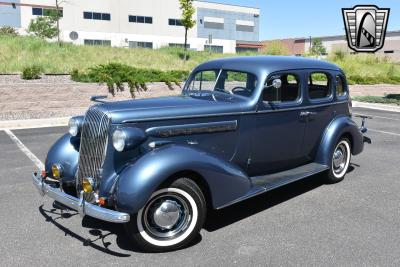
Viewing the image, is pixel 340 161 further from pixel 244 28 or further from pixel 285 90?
pixel 244 28

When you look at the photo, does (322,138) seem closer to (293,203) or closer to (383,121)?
(293,203)

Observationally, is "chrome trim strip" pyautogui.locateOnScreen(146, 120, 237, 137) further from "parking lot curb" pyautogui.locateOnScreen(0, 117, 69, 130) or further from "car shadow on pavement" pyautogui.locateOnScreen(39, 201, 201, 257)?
"parking lot curb" pyautogui.locateOnScreen(0, 117, 69, 130)

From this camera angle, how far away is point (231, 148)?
4.62 meters

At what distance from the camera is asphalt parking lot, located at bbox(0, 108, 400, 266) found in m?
3.73

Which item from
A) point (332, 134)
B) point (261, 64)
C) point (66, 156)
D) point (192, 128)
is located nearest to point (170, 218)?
point (192, 128)

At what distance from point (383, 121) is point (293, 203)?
8.62 m

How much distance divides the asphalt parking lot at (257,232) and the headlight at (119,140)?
100 cm

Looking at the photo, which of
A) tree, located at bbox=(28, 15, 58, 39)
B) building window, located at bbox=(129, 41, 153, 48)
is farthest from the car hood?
building window, located at bbox=(129, 41, 153, 48)

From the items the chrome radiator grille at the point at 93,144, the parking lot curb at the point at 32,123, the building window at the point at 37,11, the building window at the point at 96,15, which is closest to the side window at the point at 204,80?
the chrome radiator grille at the point at 93,144

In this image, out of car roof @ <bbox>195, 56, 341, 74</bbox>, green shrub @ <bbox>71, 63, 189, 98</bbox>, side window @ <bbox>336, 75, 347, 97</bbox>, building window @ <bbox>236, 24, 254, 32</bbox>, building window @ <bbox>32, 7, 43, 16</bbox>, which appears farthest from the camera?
building window @ <bbox>236, 24, 254, 32</bbox>

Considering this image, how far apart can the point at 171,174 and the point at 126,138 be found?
0.54 meters

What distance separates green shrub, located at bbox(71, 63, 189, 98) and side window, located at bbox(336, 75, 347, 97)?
8.85 meters

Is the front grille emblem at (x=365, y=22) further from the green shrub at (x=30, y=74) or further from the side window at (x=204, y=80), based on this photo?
the side window at (x=204, y=80)

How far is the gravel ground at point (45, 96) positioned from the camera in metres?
12.0
